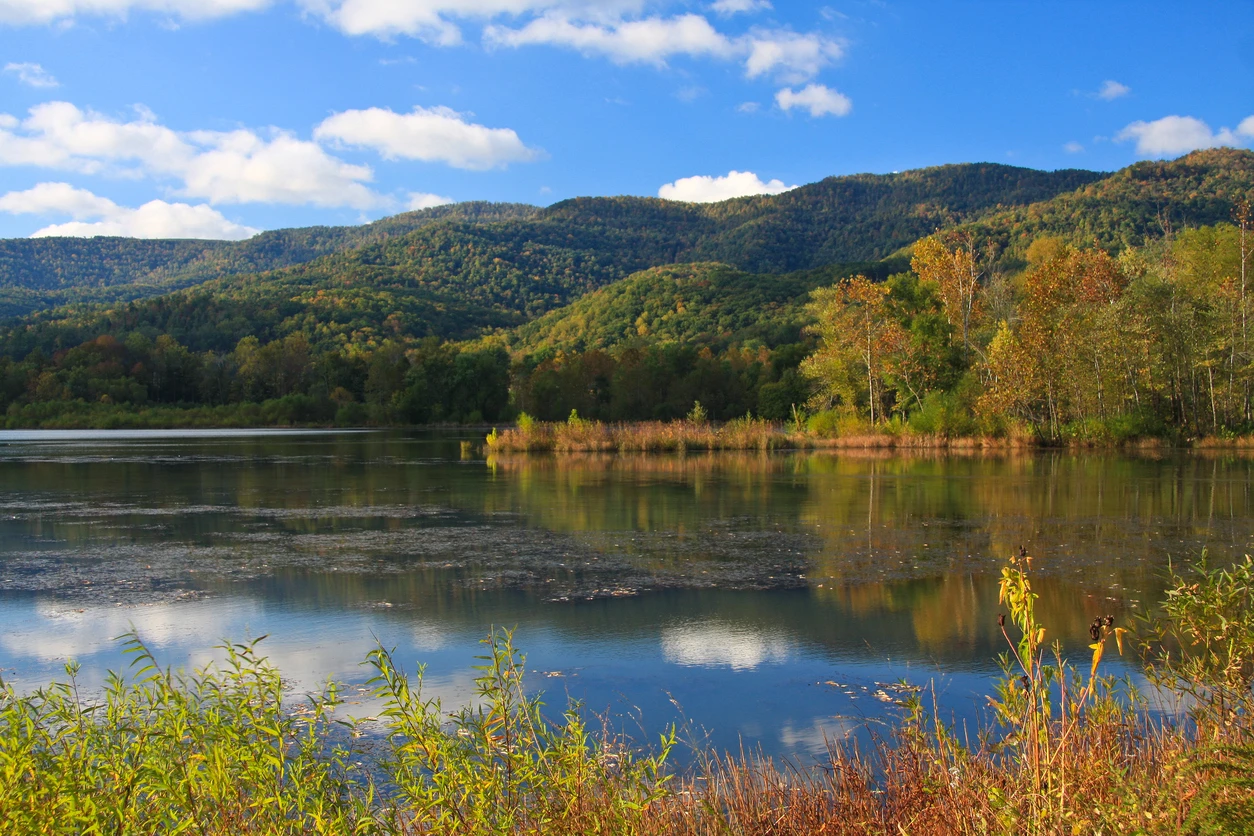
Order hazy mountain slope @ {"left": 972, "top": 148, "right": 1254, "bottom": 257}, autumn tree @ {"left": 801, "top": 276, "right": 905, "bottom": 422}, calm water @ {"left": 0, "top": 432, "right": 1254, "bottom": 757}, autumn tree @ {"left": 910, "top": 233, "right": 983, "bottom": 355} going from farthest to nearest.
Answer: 1. hazy mountain slope @ {"left": 972, "top": 148, "right": 1254, "bottom": 257}
2. autumn tree @ {"left": 910, "top": 233, "right": 983, "bottom": 355}
3. autumn tree @ {"left": 801, "top": 276, "right": 905, "bottom": 422}
4. calm water @ {"left": 0, "top": 432, "right": 1254, "bottom": 757}

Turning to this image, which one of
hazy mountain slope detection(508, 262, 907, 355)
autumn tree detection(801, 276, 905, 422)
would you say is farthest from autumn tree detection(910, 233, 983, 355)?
hazy mountain slope detection(508, 262, 907, 355)

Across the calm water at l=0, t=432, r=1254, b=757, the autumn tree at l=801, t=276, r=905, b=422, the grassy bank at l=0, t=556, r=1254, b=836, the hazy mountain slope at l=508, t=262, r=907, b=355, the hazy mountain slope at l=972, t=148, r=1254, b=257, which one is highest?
the hazy mountain slope at l=972, t=148, r=1254, b=257

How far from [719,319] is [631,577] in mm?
83329

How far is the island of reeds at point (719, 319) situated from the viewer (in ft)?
121

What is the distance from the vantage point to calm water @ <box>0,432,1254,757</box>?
7.04 m

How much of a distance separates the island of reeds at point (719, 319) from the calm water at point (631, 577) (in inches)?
591

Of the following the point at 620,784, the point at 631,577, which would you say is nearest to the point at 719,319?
the point at 631,577

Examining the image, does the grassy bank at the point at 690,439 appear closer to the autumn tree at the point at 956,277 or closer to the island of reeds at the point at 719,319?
the island of reeds at the point at 719,319

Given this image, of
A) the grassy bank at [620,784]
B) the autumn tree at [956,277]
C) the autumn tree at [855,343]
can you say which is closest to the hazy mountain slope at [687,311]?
the autumn tree at [956,277]

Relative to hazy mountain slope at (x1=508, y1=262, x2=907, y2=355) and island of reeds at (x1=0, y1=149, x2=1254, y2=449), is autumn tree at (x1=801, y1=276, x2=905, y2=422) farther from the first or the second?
hazy mountain slope at (x1=508, y1=262, x2=907, y2=355)

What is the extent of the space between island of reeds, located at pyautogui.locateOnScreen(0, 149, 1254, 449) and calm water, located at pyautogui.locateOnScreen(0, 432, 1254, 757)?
49.3 feet

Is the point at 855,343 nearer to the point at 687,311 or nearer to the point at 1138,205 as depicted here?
the point at 1138,205

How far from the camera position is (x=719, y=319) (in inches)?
3659

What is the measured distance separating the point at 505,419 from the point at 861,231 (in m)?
60.3
